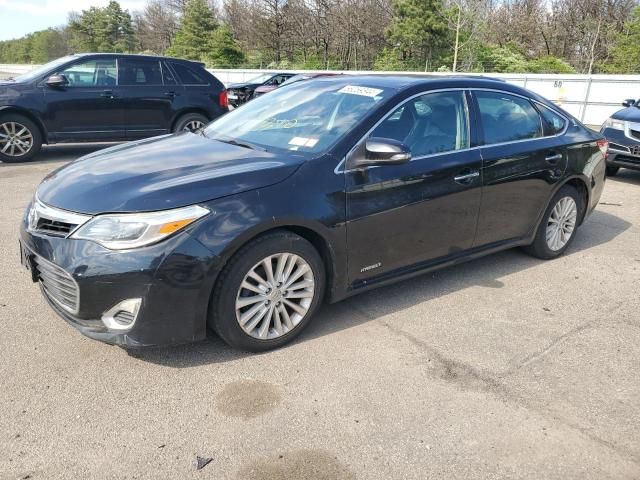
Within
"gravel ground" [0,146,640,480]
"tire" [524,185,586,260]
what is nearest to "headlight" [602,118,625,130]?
"tire" [524,185,586,260]

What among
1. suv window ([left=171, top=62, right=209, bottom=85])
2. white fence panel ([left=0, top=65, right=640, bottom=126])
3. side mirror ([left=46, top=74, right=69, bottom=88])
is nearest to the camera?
side mirror ([left=46, top=74, right=69, bottom=88])

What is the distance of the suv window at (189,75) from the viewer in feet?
32.4

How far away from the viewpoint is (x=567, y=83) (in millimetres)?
18500

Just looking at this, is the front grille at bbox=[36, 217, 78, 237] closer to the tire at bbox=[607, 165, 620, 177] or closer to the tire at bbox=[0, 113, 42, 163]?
the tire at bbox=[0, 113, 42, 163]

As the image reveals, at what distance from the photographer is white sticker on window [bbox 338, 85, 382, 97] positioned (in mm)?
3836

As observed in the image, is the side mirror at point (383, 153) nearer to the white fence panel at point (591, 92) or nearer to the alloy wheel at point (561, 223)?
the alloy wheel at point (561, 223)

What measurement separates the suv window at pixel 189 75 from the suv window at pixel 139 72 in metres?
0.35

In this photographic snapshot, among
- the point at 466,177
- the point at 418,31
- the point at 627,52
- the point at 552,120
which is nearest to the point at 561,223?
the point at 552,120

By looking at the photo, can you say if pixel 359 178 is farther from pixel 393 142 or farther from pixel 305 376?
pixel 305 376

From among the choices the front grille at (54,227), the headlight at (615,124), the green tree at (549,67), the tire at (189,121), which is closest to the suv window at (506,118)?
the front grille at (54,227)

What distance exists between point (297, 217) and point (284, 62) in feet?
134

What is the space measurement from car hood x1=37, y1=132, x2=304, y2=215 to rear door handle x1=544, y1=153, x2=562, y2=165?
2.44 metres

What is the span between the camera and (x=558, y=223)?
502 centimetres

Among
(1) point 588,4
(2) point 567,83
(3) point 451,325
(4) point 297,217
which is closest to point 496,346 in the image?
(3) point 451,325
